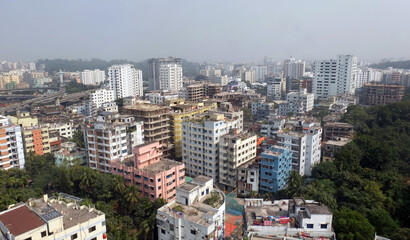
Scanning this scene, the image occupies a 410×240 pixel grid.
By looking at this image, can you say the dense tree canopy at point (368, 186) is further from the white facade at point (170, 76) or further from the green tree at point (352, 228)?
the white facade at point (170, 76)

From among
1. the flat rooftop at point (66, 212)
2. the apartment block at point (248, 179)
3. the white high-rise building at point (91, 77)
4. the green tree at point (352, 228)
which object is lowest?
the apartment block at point (248, 179)

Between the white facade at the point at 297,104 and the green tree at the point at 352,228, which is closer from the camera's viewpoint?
the green tree at the point at 352,228

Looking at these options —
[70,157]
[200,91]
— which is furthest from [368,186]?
[200,91]

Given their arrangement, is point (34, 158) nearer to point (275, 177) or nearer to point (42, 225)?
point (42, 225)

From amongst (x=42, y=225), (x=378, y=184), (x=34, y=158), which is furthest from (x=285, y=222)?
(x=34, y=158)

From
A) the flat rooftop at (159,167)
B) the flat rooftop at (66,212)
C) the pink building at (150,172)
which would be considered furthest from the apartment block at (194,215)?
the flat rooftop at (159,167)

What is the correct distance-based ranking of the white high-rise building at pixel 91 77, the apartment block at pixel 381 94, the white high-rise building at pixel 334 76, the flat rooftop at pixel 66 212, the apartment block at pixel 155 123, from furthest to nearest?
1. the white high-rise building at pixel 91 77
2. the white high-rise building at pixel 334 76
3. the apartment block at pixel 381 94
4. the apartment block at pixel 155 123
5. the flat rooftop at pixel 66 212
